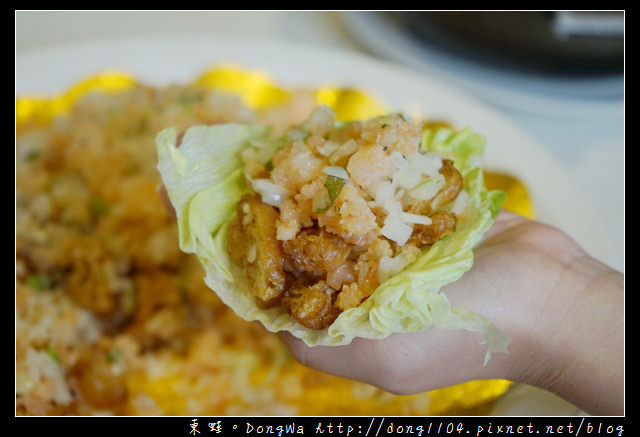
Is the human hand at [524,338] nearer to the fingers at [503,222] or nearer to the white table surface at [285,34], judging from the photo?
the fingers at [503,222]

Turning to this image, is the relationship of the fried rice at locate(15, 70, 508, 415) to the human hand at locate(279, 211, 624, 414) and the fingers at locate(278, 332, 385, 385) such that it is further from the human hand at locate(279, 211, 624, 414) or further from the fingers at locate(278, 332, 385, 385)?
the fingers at locate(278, 332, 385, 385)

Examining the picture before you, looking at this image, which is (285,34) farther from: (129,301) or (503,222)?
(503,222)

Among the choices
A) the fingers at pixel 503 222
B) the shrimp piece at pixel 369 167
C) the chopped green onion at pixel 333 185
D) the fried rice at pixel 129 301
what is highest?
the shrimp piece at pixel 369 167

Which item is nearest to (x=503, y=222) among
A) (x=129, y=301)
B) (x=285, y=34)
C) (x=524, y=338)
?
(x=524, y=338)

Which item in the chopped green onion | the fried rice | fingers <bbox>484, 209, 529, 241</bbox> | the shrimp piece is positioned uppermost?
the shrimp piece

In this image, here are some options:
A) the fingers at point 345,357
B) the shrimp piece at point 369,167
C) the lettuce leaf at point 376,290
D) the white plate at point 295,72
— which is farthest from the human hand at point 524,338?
the white plate at point 295,72

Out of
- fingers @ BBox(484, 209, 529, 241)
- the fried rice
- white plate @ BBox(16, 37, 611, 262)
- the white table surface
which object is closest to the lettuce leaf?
fingers @ BBox(484, 209, 529, 241)
